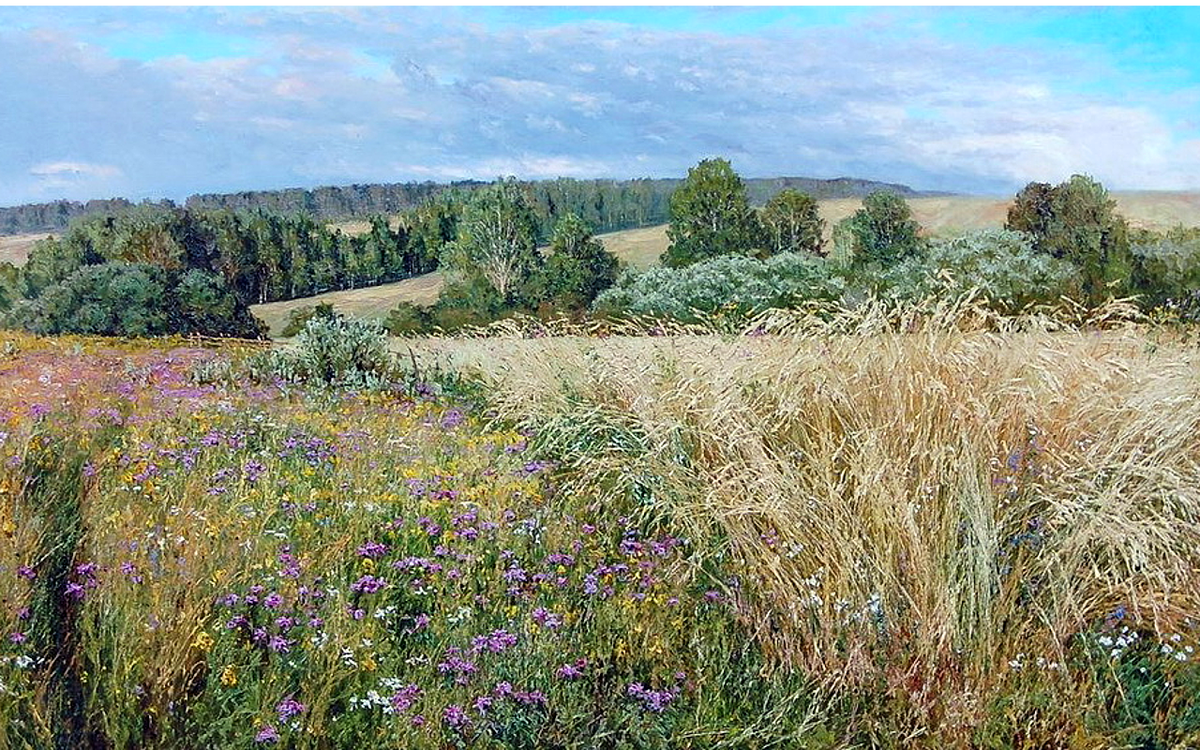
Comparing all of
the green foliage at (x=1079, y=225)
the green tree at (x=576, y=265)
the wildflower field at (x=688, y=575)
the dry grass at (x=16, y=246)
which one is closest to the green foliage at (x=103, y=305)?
the dry grass at (x=16, y=246)

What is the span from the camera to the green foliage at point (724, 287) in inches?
393

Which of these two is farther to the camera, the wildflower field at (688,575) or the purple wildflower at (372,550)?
the purple wildflower at (372,550)

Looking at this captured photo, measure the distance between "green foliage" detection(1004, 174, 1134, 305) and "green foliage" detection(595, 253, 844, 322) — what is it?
11.0 feet

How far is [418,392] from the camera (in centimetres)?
765

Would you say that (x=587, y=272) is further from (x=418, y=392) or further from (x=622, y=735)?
(x=622, y=735)

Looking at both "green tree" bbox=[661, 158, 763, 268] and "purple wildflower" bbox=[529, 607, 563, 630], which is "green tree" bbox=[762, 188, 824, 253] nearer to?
"green tree" bbox=[661, 158, 763, 268]

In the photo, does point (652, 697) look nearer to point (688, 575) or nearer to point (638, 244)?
point (688, 575)

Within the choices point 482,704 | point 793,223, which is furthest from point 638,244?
point 482,704

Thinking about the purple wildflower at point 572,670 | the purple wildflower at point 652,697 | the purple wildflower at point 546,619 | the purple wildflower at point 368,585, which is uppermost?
the purple wildflower at point 368,585

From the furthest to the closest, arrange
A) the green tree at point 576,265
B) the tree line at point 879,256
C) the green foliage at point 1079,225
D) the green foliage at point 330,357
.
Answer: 1. the green foliage at point 1079,225
2. the tree line at point 879,256
3. the green tree at point 576,265
4. the green foliage at point 330,357

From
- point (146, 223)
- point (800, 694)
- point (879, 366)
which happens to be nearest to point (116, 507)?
point (800, 694)

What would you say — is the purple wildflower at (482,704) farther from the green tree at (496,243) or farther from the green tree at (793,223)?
the green tree at (793,223)

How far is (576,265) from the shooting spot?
10.1 m

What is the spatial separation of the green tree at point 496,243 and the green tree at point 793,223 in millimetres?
3908
